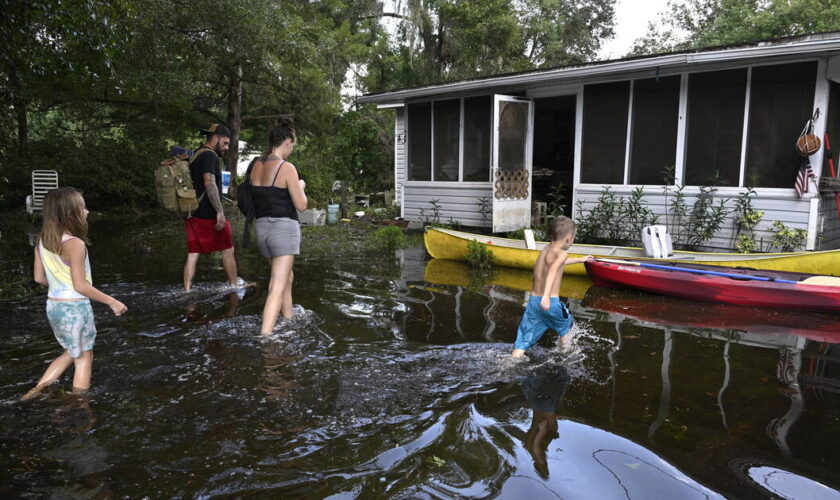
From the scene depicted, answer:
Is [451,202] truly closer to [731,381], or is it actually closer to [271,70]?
[271,70]

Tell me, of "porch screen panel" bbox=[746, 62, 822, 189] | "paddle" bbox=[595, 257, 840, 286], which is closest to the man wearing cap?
"paddle" bbox=[595, 257, 840, 286]

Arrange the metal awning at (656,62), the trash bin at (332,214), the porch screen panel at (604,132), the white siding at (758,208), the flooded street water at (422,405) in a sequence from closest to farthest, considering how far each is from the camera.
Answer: the flooded street water at (422,405) < the metal awning at (656,62) < the white siding at (758,208) < the porch screen panel at (604,132) < the trash bin at (332,214)

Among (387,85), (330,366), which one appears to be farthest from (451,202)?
(387,85)

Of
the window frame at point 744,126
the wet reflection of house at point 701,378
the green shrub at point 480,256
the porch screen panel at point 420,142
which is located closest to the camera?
→ the wet reflection of house at point 701,378

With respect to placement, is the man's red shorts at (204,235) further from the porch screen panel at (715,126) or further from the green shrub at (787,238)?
the green shrub at (787,238)

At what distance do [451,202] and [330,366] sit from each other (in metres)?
8.95

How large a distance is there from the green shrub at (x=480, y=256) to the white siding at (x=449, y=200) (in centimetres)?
317

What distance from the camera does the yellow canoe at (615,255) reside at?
7195 millimetres

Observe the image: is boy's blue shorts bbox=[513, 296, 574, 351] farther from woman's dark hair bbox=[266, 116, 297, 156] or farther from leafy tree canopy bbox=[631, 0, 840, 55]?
leafy tree canopy bbox=[631, 0, 840, 55]

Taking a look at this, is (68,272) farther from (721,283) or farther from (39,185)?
(39,185)

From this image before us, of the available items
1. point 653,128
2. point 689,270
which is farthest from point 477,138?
point 689,270

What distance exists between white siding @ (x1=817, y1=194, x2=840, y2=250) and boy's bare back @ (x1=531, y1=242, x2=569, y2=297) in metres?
6.58

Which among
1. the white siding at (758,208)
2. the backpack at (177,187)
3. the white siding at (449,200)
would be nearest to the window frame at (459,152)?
the white siding at (449,200)

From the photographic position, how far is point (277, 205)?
519cm
